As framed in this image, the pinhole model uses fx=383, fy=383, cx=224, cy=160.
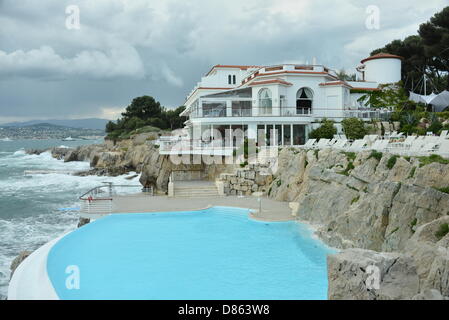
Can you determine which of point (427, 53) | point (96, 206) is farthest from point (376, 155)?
point (427, 53)

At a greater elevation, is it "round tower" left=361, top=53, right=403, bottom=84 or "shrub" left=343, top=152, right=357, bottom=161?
"round tower" left=361, top=53, right=403, bottom=84

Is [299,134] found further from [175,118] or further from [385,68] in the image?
[175,118]

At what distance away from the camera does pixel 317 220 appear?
16.1 meters

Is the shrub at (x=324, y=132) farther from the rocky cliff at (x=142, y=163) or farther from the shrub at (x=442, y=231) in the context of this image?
the shrub at (x=442, y=231)

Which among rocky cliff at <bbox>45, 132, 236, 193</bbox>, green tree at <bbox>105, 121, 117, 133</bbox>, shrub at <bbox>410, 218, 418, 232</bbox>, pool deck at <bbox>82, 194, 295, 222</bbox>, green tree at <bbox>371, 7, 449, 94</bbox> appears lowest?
pool deck at <bbox>82, 194, 295, 222</bbox>

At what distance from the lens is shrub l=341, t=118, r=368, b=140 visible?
2919 cm

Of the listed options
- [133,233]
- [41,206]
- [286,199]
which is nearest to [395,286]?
[133,233]

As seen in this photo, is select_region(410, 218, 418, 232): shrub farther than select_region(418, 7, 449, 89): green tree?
No

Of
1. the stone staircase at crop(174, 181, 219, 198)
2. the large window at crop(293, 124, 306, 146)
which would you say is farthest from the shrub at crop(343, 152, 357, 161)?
the large window at crop(293, 124, 306, 146)

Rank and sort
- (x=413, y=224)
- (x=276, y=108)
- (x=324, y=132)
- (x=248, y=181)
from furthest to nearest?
(x=276, y=108) → (x=324, y=132) → (x=248, y=181) → (x=413, y=224)

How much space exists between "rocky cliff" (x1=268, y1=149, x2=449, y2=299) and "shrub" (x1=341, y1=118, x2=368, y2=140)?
9.24m

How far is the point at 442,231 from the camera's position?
29.6ft

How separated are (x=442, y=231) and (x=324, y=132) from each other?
67.9 feet

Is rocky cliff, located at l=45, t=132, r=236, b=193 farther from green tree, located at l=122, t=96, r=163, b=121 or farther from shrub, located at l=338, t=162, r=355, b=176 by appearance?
green tree, located at l=122, t=96, r=163, b=121
